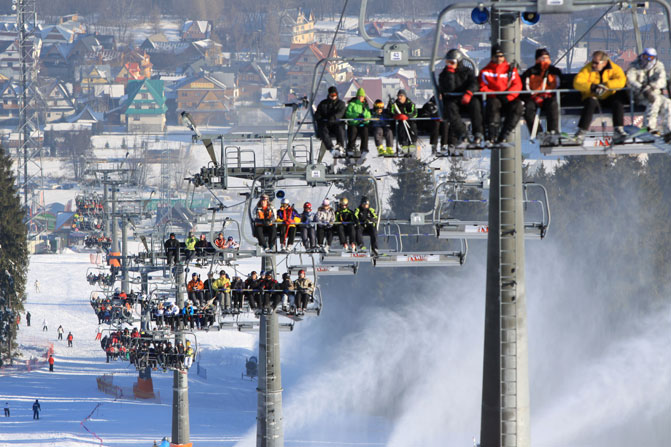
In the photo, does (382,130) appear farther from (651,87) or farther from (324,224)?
(324,224)

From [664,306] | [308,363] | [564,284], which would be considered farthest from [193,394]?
[664,306]

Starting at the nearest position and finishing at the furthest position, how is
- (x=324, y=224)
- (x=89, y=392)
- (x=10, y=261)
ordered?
(x=324, y=224) < (x=89, y=392) < (x=10, y=261)

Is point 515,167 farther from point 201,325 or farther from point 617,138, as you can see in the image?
point 201,325

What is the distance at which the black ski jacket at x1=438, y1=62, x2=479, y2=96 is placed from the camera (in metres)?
13.4

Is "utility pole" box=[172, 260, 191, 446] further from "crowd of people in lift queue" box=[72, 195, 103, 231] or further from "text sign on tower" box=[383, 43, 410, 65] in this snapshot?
"crowd of people in lift queue" box=[72, 195, 103, 231]

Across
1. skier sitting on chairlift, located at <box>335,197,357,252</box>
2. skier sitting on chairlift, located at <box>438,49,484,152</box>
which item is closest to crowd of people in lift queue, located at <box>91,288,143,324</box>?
skier sitting on chairlift, located at <box>335,197,357,252</box>

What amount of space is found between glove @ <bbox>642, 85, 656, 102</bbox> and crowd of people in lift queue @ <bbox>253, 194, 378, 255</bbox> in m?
9.76

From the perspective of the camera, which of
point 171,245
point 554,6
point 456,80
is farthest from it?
point 171,245

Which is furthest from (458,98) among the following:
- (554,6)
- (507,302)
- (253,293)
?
(253,293)

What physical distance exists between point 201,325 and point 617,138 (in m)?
20.4

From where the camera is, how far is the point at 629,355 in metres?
64.3

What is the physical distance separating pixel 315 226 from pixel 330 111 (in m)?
6.68

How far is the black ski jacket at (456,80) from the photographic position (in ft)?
43.8

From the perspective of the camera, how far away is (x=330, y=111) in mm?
16438
